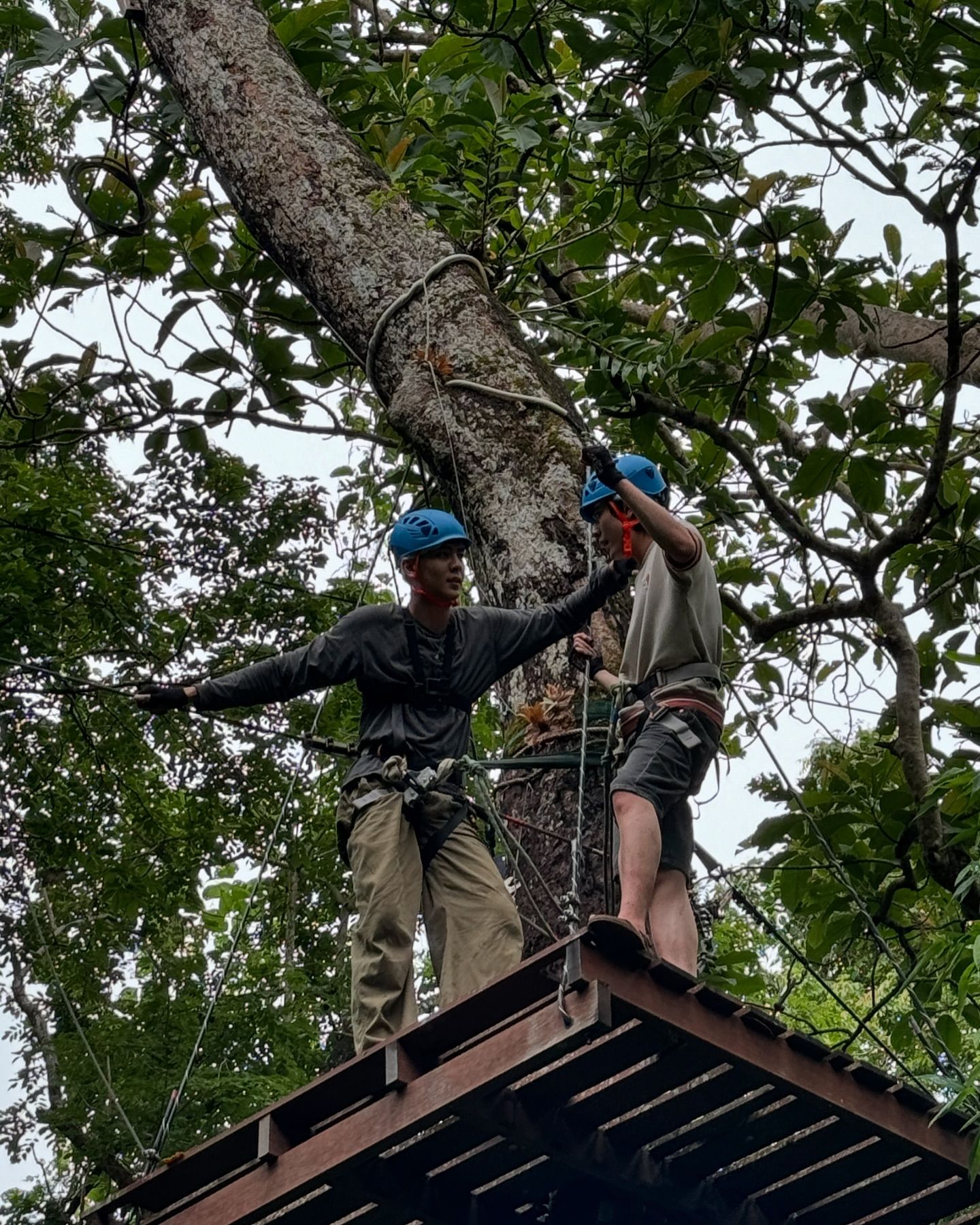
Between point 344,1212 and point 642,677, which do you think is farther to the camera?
point 642,677

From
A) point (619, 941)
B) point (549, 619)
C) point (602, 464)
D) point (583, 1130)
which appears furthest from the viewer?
point (549, 619)

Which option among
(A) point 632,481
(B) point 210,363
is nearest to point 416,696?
(A) point 632,481

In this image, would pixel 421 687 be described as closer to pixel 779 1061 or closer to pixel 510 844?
pixel 510 844

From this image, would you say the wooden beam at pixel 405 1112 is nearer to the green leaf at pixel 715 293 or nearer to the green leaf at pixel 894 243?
the green leaf at pixel 715 293

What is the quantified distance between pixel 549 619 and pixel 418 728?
1.39ft

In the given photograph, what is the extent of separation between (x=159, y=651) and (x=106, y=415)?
3.64ft

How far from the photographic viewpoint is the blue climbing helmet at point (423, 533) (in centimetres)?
399

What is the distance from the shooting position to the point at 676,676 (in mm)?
3682

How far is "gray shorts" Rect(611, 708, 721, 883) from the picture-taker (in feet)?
11.3

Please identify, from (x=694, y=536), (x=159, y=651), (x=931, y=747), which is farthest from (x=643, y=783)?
(x=159, y=651)

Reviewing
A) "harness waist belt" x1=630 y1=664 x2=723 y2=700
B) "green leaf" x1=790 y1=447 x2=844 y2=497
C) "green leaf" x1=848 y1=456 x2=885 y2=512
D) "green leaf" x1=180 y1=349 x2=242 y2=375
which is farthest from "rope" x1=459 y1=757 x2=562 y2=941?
"green leaf" x1=180 y1=349 x2=242 y2=375

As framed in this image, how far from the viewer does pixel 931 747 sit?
5.58 m

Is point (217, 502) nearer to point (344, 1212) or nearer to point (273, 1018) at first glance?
point (273, 1018)

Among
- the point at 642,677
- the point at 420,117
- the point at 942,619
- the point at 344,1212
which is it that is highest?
the point at 420,117
